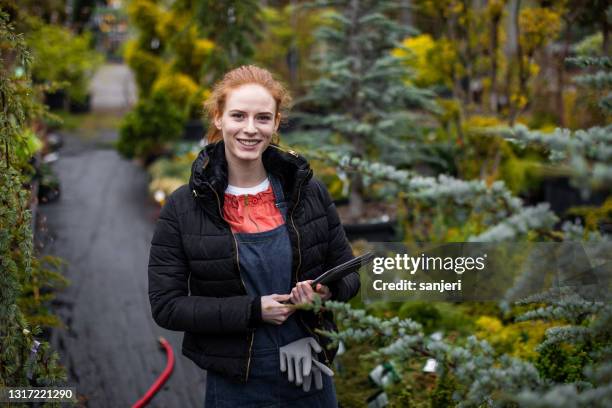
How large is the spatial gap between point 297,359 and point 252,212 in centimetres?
51

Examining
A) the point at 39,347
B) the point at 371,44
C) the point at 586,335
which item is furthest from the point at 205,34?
the point at 586,335

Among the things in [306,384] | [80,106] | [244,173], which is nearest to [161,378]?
[306,384]

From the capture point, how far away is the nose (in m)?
2.15

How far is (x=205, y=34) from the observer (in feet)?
20.8

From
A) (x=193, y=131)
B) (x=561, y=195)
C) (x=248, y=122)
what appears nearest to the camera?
(x=248, y=122)

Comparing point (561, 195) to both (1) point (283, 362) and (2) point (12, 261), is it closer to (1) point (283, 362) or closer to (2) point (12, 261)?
(1) point (283, 362)

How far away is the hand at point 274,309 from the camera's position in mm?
2066

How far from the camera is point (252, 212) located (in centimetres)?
225

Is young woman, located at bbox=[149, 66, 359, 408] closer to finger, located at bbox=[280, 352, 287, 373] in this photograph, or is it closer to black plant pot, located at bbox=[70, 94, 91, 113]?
finger, located at bbox=[280, 352, 287, 373]

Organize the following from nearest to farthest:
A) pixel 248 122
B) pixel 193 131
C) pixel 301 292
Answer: pixel 301 292
pixel 248 122
pixel 193 131

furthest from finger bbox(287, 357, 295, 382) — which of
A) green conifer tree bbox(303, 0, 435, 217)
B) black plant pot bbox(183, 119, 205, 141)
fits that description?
black plant pot bbox(183, 119, 205, 141)

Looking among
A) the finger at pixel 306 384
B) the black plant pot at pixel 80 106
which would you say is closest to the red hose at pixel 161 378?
the finger at pixel 306 384

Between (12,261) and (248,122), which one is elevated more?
(248,122)

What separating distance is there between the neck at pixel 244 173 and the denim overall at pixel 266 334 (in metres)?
0.17
